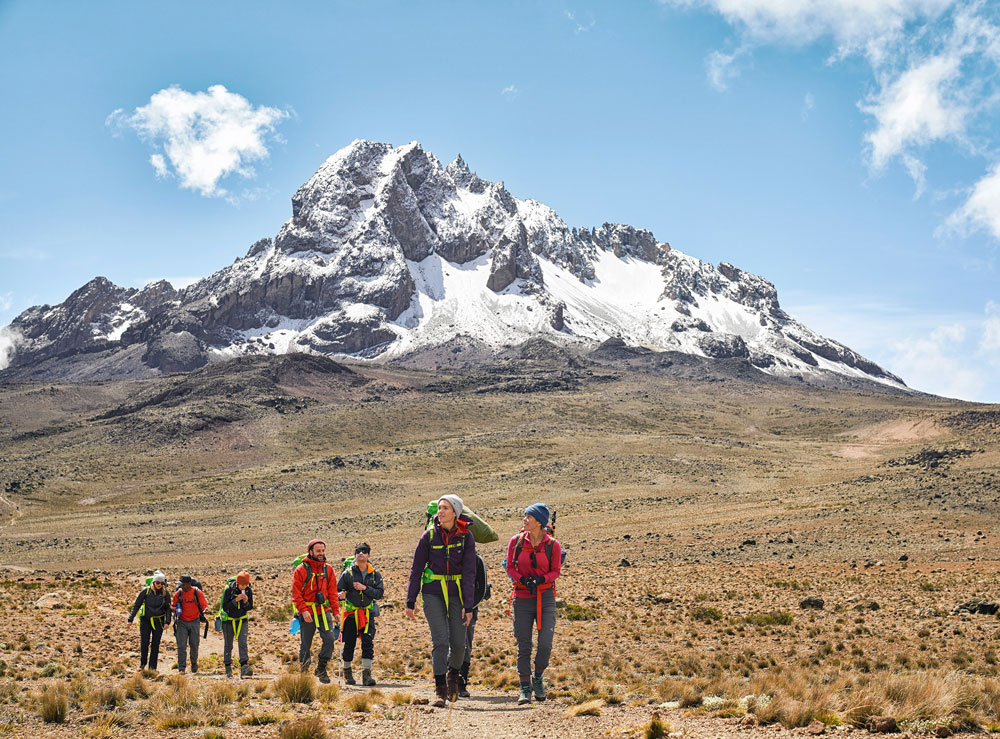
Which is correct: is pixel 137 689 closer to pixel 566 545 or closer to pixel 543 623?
pixel 543 623

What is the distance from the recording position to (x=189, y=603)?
1484cm

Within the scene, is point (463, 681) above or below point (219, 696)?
below

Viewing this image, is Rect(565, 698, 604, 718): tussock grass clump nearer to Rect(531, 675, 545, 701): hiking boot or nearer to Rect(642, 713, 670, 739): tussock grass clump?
Rect(531, 675, 545, 701): hiking boot

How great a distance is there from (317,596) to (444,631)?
313 cm

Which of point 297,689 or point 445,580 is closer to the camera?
point 445,580

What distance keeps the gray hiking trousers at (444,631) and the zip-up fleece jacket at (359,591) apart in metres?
2.61

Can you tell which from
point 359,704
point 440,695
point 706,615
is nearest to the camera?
point 359,704

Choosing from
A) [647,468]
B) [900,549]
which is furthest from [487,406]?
[900,549]

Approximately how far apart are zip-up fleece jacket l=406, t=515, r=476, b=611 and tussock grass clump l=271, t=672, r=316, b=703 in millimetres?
2084

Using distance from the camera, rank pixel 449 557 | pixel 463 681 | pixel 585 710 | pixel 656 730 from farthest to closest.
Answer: pixel 463 681
pixel 449 557
pixel 585 710
pixel 656 730

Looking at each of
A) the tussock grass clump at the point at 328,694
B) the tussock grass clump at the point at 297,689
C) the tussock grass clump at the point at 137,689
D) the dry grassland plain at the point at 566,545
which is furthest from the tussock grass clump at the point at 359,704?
the tussock grass clump at the point at 137,689

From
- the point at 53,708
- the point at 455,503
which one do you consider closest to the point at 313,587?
the point at 53,708

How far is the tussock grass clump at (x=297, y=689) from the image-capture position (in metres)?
9.99

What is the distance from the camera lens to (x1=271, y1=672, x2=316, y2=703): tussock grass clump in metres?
9.99
